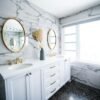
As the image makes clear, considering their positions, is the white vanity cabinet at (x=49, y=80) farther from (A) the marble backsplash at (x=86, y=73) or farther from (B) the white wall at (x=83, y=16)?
(B) the white wall at (x=83, y=16)

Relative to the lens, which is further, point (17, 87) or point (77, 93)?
point (77, 93)

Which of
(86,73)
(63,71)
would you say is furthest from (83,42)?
(63,71)

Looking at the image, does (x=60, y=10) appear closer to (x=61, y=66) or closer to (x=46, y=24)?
(x=46, y=24)

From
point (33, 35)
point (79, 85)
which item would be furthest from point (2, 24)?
point (79, 85)

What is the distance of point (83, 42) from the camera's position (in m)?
2.50

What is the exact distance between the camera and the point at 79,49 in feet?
8.52

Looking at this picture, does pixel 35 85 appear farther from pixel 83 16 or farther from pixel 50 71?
pixel 83 16

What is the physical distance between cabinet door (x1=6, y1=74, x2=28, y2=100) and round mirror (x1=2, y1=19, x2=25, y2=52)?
2.31ft

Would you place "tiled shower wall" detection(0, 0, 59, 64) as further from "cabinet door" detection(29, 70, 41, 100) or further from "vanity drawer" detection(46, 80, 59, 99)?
"vanity drawer" detection(46, 80, 59, 99)

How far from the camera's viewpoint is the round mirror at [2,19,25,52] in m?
1.56

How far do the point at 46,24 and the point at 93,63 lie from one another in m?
1.75

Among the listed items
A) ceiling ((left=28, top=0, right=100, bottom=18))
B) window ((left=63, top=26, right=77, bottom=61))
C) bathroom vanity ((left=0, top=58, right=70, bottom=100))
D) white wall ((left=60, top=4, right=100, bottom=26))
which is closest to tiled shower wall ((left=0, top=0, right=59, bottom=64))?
ceiling ((left=28, top=0, right=100, bottom=18))

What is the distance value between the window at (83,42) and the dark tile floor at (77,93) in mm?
765

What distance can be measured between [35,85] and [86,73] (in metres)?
1.62
